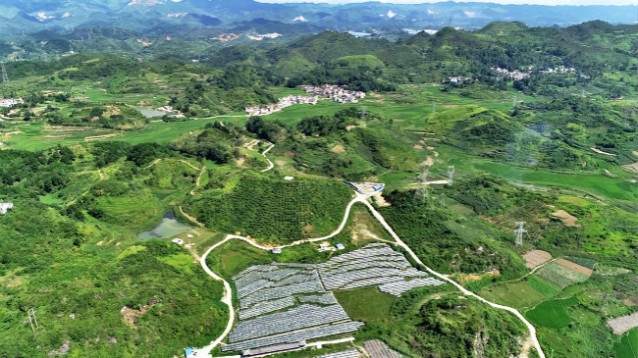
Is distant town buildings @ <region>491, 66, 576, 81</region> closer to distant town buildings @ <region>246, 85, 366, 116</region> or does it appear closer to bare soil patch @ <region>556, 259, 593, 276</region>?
distant town buildings @ <region>246, 85, 366, 116</region>

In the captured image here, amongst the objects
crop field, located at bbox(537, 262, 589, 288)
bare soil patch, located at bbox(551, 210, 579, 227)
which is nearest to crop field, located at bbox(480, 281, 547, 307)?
→ crop field, located at bbox(537, 262, 589, 288)

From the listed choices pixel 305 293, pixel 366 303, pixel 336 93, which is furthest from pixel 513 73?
pixel 305 293

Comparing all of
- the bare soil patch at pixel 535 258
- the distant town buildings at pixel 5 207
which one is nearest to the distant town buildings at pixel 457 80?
the bare soil patch at pixel 535 258

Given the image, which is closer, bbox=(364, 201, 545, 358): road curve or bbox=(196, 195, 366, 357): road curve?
bbox=(196, 195, 366, 357): road curve

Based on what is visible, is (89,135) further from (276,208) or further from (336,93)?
(336,93)

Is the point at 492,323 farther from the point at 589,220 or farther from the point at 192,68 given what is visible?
the point at 192,68

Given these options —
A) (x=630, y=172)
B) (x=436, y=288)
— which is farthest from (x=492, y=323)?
(x=630, y=172)
